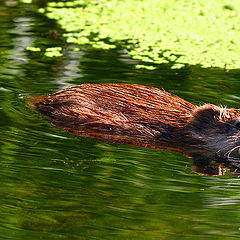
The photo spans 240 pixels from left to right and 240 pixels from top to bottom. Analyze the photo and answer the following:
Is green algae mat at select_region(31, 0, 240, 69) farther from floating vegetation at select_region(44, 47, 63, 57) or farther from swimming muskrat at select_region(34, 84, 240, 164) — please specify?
swimming muskrat at select_region(34, 84, 240, 164)

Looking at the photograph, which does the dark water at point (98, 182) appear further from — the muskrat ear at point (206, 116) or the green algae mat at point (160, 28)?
the green algae mat at point (160, 28)

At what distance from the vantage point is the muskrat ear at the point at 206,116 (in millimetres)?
6363

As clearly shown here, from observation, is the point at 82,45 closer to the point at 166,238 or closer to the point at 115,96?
the point at 115,96

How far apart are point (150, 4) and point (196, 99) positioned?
16.7 feet

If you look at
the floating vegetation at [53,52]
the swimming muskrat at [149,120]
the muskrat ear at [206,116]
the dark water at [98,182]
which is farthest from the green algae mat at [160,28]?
the muskrat ear at [206,116]

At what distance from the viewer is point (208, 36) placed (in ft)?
34.5

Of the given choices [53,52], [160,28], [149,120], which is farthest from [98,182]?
[160,28]

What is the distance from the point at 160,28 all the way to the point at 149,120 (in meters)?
4.69

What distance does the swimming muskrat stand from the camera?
6.38m

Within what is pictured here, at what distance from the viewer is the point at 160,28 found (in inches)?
428

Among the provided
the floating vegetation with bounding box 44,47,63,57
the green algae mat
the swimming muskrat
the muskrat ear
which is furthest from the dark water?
the green algae mat

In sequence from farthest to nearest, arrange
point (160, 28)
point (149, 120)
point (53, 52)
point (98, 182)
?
point (160, 28)
point (53, 52)
point (149, 120)
point (98, 182)

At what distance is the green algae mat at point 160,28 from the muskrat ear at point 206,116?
103 inches

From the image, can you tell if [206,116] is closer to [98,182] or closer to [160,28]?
[98,182]
